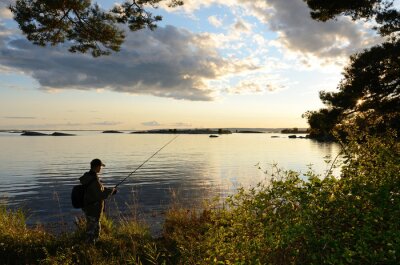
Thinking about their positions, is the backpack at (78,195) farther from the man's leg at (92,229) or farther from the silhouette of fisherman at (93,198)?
the man's leg at (92,229)

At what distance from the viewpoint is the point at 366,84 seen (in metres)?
14.4

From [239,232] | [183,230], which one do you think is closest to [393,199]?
[239,232]

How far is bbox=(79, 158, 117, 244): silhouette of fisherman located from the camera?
9.97 metres

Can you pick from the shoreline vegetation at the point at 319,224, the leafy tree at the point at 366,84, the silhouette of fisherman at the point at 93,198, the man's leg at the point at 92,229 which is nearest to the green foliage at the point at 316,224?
the shoreline vegetation at the point at 319,224

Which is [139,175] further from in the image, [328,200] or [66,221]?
[328,200]

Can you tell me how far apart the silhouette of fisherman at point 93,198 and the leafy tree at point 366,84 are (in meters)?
8.99

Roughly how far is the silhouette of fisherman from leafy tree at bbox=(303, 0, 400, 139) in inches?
354

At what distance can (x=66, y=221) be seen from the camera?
18.0 metres

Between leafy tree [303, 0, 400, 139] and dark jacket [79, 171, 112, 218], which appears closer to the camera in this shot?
dark jacket [79, 171, 112, 218]

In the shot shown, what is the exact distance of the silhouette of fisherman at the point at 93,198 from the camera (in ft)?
32.7

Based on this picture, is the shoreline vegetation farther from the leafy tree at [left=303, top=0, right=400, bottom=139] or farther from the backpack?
the leafy tree at [left=303, top=0, right=400, bottom=139]

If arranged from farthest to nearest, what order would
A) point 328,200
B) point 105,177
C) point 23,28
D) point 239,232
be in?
point 105,177 < point 23,28 < point 239,232 < point 328,200

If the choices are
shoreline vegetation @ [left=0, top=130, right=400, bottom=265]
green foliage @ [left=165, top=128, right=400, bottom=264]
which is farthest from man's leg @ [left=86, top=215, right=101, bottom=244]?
green foliage @ [left=165, top=128, right=400, bottom=264]

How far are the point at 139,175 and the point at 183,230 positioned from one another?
24829 mm
